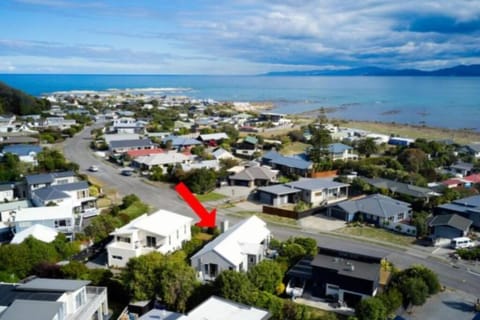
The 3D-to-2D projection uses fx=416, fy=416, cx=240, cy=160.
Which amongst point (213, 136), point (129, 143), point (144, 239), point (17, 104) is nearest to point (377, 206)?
point (144, 239)

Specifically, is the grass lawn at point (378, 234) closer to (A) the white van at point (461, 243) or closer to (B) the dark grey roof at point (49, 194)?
(A) the white van at point (461, 243)

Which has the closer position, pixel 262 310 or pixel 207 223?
pixel 262 310

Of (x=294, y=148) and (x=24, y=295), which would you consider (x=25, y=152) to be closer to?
(x=294, y=148)

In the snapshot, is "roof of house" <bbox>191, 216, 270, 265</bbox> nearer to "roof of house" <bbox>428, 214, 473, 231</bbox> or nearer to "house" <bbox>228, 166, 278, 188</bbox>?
"roof of house" <bbox>428, 214, 473, 231</bbox>

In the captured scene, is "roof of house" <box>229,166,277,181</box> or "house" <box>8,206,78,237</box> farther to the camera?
"roof of house" <box>229,166,277,181</box>

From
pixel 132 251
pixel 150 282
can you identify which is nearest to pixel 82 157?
pixel 132 251

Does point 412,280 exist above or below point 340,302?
above

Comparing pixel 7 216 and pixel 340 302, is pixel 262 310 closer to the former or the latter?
pixel 340 302

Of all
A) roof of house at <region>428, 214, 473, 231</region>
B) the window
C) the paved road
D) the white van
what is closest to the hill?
the paved road
